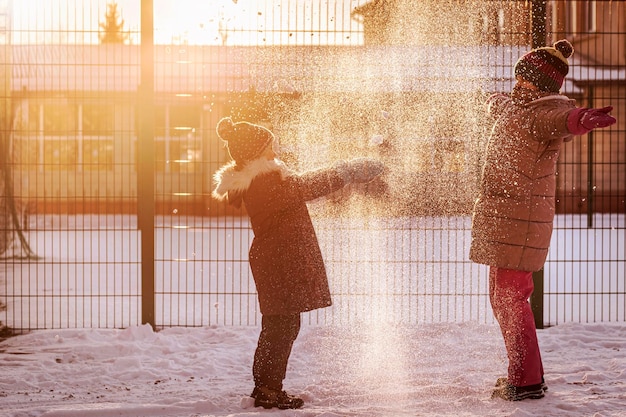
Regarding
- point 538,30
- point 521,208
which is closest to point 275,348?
point 521,208

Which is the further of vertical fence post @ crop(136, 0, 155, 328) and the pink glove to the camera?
vertical fence post @ crop(136, 0, 155, 328)

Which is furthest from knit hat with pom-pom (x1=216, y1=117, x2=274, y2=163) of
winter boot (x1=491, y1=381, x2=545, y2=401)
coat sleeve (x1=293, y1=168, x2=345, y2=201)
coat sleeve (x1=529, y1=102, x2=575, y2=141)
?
winter boot (x1=491, y1=381, x2=545, y2=401)

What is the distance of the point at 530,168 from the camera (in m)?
4.38

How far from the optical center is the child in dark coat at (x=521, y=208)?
4375 millimetres

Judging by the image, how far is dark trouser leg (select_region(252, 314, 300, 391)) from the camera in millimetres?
4348

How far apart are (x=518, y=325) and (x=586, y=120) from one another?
3.93 ft

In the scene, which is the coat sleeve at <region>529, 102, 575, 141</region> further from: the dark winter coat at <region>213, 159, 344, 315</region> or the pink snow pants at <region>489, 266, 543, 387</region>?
the dark winter coat at <region>213, 159, 344, 315</region>

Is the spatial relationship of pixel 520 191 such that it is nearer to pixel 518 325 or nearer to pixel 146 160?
pixel 518 325

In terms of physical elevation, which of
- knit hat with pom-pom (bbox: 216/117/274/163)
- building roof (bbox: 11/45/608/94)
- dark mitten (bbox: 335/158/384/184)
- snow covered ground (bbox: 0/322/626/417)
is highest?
building roof (bbox: 11/45/608/94)

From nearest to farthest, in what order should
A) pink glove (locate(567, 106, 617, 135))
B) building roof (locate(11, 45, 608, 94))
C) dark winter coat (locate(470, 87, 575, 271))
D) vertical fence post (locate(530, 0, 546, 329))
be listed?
pink glove (locate(567, 106, 617, 135)), dark winter coat (locate(470, 87, 575, 271)), vertical fence post (locate(530, 0, 546, 329)), building roof (locate(11, 45, 608, 94))

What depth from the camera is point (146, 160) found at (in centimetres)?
646

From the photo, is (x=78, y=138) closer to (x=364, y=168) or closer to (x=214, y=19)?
(x=214, y=19)

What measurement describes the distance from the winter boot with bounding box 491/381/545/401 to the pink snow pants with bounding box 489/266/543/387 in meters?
0.03

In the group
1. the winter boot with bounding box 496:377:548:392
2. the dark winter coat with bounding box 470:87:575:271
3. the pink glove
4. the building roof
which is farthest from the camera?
the building roof
